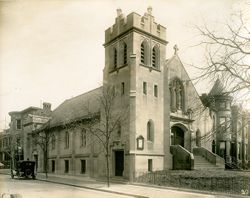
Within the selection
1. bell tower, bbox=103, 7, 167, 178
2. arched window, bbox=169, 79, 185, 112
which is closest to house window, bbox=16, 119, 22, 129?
bell tower, bbox=103, 7, 167, 178

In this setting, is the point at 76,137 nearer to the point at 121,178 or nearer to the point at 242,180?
the point at 121,178

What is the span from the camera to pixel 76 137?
105ft

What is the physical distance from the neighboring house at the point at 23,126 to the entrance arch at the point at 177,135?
20156mm

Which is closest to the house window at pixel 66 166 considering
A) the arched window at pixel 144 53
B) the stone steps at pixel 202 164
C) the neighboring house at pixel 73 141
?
the neighboring house at pixel 73 141

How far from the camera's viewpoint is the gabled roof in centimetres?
3111

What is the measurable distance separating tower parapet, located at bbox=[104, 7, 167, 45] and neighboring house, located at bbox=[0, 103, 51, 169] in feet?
64.3

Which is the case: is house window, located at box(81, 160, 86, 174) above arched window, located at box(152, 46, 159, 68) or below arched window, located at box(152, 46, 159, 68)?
below

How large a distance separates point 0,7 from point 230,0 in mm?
7573

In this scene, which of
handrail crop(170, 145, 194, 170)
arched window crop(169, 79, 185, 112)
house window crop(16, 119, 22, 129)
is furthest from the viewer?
house window crop(16, 119, 22, 129)

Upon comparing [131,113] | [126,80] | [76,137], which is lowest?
[76,137]

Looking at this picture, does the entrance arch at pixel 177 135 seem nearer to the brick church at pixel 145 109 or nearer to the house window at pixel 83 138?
the brick church at pixel 145 109

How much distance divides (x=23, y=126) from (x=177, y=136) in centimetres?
2455

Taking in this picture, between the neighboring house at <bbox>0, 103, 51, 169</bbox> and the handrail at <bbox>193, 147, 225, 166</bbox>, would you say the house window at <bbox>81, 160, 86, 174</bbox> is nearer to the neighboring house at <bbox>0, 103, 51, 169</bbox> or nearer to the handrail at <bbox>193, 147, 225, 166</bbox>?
the handrail at <bbox>193, 147, 225, 166</bbox>

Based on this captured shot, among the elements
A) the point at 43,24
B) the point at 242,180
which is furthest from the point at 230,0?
the point at 242,180
